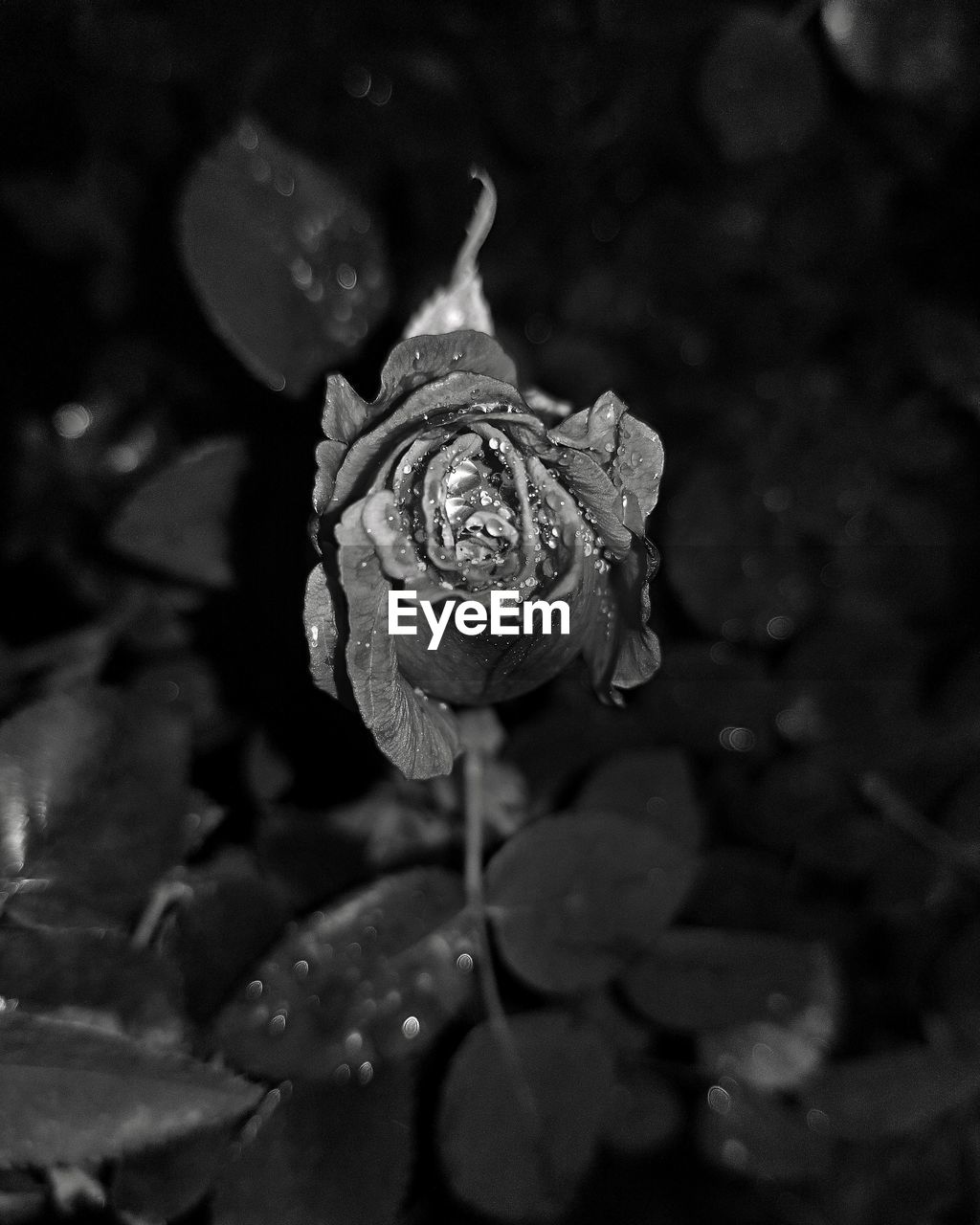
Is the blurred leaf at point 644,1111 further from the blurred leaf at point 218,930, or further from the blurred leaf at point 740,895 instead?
the blurred leaf at point 218,930

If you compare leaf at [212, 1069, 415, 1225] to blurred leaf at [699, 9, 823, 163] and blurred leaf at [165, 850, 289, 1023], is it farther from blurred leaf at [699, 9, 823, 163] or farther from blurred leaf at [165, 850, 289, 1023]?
blurred leaf at [699, 9, 823, 163]

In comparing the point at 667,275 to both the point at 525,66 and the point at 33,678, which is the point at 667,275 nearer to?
the point at 525,66

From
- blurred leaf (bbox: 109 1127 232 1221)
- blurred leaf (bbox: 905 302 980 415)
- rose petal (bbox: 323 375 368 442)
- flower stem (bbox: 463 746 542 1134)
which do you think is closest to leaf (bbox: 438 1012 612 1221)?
flower stem (bbox: 463 746 542 1134)

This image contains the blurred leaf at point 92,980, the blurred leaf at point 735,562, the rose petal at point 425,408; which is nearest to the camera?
the rose petal at point 425,408

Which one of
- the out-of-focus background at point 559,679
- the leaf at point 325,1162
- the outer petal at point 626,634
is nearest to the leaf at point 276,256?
the out-of-focus background at point 559,679

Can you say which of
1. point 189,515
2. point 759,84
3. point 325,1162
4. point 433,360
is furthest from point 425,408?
point 759,84

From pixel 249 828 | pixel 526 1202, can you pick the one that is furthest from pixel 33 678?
pixel 526 1202

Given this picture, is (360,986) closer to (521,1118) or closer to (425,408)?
(521,1118)

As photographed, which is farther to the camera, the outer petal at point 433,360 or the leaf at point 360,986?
the leaf at point 360,986
